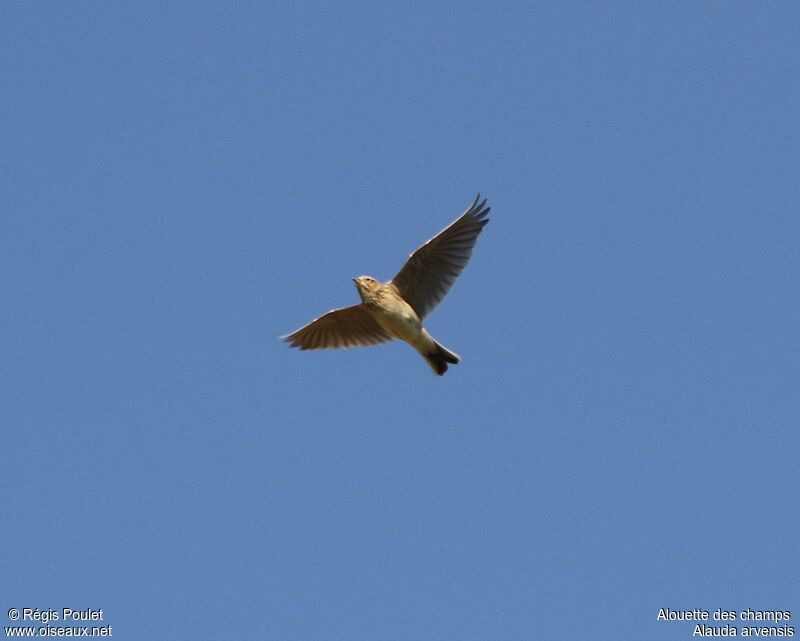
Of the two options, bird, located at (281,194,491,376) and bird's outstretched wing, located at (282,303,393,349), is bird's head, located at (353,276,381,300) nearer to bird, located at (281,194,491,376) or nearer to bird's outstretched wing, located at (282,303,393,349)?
bird, located at (281,194,491,376)

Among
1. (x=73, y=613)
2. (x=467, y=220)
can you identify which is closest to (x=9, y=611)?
(x=73, y=613)

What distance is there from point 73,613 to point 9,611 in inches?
34.0

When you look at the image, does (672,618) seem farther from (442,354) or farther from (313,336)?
(313,336)

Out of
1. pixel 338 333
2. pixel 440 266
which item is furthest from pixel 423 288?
pixel 338 333

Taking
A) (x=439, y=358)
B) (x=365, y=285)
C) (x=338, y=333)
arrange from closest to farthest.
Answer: (x=365, y=285), (x=439, y=358), (x=338, y=333)

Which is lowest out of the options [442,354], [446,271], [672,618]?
[672,618]

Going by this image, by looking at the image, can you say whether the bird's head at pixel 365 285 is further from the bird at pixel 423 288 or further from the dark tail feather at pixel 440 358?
the dark tail feather at pixel 440 358

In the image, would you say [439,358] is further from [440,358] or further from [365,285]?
[365,285]

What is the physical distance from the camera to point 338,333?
17.7 meters

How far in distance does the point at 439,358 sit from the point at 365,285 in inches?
57.2

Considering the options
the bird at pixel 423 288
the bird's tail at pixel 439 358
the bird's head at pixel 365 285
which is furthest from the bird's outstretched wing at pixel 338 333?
the bird's tail at pixel 439 358

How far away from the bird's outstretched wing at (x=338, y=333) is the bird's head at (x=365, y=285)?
3.51 ft

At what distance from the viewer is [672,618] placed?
52.6 feet

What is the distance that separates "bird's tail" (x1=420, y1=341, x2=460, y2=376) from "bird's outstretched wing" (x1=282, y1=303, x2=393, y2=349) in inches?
49.8
